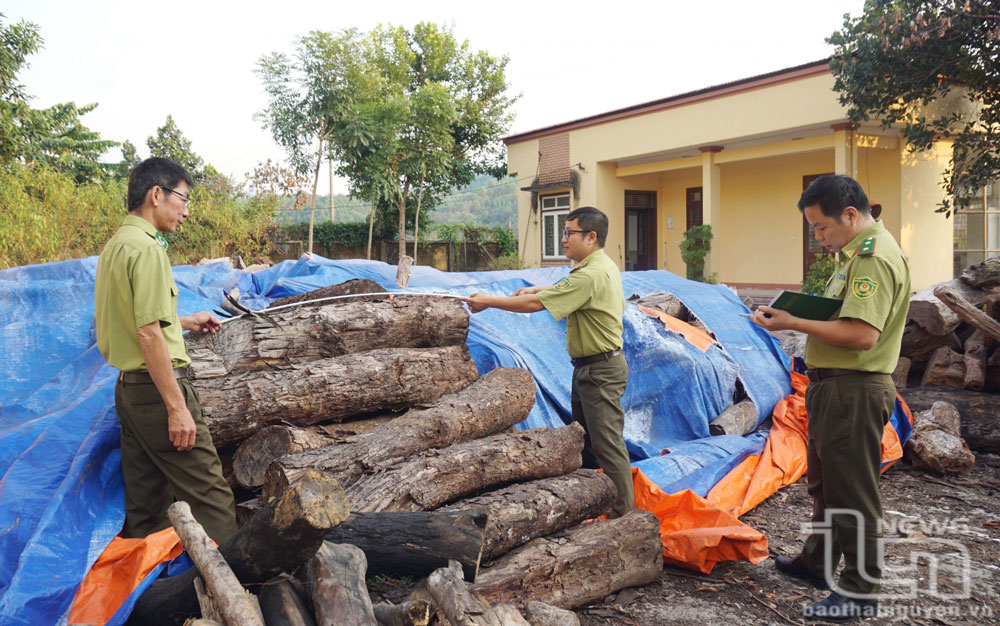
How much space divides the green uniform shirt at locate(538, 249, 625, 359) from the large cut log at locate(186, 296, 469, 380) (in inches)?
38.2

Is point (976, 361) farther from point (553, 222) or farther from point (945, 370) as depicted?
point (553, 222)

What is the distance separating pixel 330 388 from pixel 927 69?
10.7 meters

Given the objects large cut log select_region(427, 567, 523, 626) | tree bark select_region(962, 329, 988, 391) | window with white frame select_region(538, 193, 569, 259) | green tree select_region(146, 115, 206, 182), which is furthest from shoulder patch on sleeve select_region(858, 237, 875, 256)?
green tree select_region(146, 115, 206, 182)

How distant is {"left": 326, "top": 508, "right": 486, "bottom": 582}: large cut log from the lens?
2.66 meters

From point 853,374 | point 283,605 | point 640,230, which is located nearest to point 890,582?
point 853,374

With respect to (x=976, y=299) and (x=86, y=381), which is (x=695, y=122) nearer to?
(x=976, y=299)

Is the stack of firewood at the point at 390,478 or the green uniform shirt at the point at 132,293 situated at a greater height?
the green uniform shirt at the point at 132,293

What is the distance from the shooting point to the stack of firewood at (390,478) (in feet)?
7.57

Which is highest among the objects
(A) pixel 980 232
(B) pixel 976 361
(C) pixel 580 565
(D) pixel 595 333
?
(A) pixel 980 232

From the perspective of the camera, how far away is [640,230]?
18469mm

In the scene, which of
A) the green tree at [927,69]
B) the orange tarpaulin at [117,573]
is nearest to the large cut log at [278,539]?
the orange tarpaulin at [117,573]

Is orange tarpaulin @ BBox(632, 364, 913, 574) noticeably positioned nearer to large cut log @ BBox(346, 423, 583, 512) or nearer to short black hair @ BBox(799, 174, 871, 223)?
large cut log @ BBox(346, 423, 583, 512)

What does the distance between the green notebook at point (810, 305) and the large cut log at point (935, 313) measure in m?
3.73

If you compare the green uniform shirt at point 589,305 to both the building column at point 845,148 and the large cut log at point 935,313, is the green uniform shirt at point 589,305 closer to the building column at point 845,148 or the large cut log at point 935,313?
the large cut log at point 935,313
